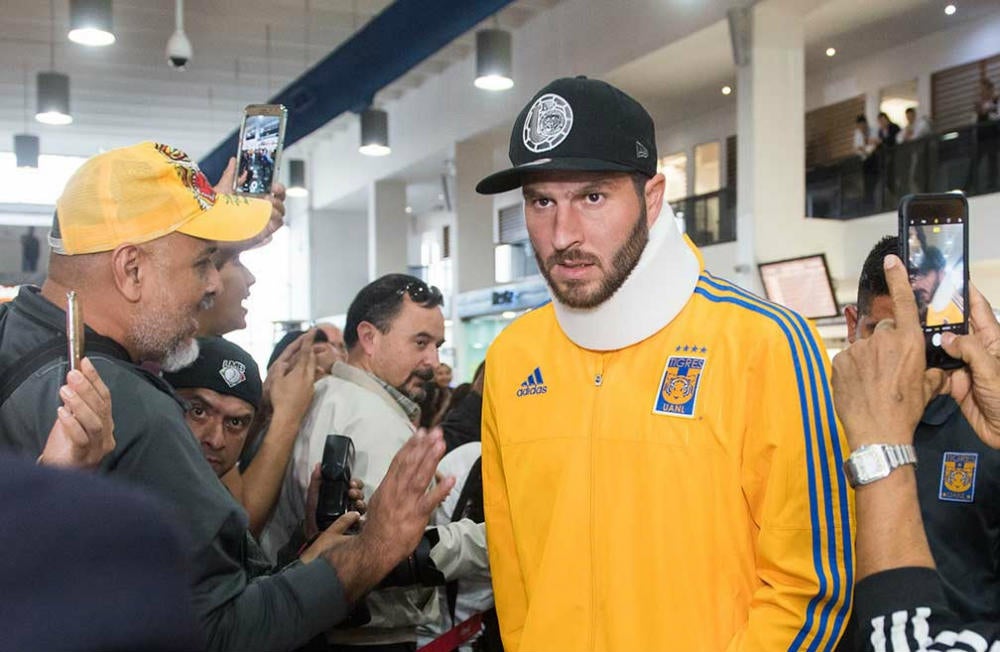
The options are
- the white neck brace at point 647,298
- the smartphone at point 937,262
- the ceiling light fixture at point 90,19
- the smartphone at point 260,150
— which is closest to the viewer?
the smartphone at point 937,262

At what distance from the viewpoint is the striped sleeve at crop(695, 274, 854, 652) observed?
157 centimetres

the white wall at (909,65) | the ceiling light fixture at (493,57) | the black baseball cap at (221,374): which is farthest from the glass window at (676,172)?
the black baseball cap at (221,374)

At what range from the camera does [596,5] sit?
12.1 metres

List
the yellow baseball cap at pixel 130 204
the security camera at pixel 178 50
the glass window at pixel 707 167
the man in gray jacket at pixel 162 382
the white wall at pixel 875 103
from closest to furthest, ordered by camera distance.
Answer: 1. the man in gray jacket at pixel 162 382
2. the yellow baseball cap at pixel 130 204
3. the security camera at pixel 178 50
4. the white wall at pixel 875 103
5. the glass window at pixel 707 167

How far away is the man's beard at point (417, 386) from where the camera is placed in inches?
125

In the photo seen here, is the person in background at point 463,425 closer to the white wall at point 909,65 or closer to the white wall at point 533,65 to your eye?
the white wall at point 533,65

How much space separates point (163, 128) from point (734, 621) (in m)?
18.1

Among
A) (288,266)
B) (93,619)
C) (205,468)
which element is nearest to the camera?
(93,619)

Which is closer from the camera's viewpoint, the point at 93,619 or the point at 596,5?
the point at 93,619

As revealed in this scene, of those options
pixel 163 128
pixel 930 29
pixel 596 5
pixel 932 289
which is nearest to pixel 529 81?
pixel 596 5

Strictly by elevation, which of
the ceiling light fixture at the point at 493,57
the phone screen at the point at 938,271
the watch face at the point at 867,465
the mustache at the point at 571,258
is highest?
the ceiling light fixture at the point at 493,57

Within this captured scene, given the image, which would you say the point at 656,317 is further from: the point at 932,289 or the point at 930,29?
the point at 930,29

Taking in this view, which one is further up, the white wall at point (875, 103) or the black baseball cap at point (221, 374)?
the white wall at point (875, 103)

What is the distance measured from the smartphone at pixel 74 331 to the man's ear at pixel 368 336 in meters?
1.73
